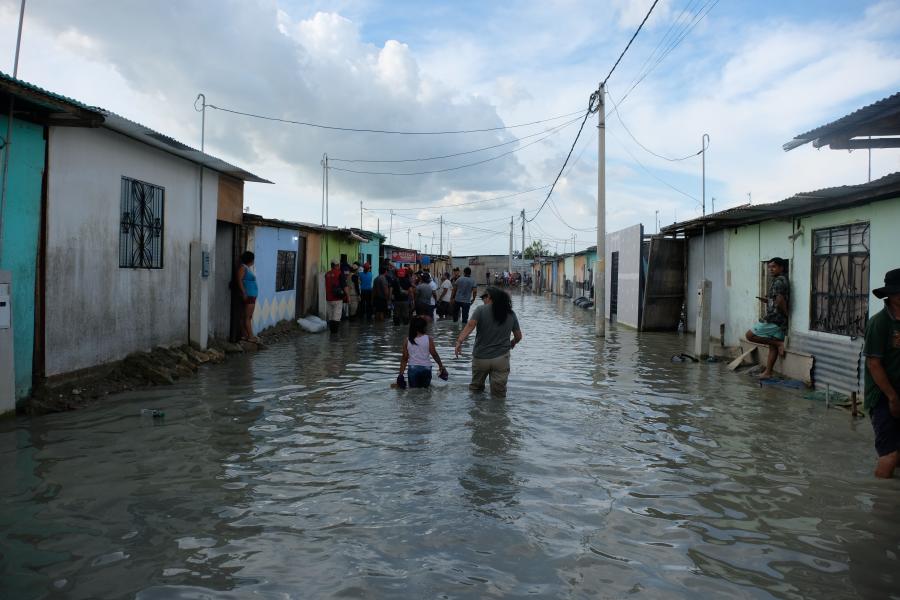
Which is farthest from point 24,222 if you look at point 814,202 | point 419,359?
point 814,202

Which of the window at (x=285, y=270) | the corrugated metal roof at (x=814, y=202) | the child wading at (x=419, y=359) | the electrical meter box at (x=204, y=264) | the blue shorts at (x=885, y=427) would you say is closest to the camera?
the blue shorts at (x=885, y=427)

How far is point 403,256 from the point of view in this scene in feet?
138

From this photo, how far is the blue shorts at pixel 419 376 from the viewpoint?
917 centimetres

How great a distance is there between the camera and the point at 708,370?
12.2 metres

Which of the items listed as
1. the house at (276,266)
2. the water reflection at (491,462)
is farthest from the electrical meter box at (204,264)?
the water reflection at (491,462)

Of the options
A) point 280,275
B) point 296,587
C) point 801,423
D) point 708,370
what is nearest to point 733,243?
point 708,370

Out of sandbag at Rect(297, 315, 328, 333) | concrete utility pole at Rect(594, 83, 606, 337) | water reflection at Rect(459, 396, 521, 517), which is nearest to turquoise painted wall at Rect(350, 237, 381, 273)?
sandbag at Rect(297, 315, 328, 333)

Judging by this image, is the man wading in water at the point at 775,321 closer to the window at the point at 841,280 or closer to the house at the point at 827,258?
the house at the point at 827,258

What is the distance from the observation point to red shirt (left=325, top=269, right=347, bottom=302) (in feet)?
56.8

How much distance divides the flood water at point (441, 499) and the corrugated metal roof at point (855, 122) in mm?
3239

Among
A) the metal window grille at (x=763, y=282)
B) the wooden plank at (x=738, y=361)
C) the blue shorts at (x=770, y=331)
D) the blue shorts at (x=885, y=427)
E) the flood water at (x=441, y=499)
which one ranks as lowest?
the flood water at (x=441, y=499)

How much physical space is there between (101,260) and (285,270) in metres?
8.56

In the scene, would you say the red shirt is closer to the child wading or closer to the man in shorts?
the man in shorts

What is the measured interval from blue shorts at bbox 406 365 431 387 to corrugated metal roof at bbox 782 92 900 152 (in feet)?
17.2
